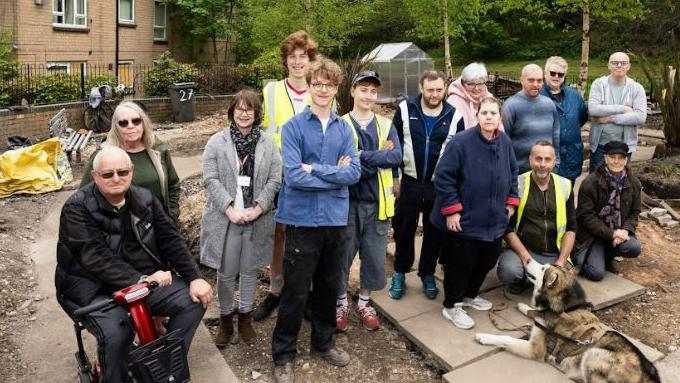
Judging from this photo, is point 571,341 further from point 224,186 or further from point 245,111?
point 245,111

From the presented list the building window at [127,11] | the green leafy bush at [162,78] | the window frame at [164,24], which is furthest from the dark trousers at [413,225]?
the window frame at [164,24]

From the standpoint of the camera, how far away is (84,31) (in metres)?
17.9

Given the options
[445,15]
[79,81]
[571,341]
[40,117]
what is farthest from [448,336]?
[445,15]

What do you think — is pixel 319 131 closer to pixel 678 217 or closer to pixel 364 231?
pixel 364 231

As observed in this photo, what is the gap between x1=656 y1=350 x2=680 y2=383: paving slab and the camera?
11.9 feet

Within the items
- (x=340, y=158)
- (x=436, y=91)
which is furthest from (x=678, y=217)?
(x=340, y=158)

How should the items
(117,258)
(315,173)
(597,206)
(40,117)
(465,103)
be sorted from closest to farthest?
(117,258) → (315,173) → (465,103) → (597,206) → (40,117)

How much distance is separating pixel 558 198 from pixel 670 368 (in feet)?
4.62

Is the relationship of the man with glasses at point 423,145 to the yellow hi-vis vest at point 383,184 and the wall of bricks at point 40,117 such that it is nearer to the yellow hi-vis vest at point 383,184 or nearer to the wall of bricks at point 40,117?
the yellow hi-vis vest at point 383,184

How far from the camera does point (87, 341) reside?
4027 mm

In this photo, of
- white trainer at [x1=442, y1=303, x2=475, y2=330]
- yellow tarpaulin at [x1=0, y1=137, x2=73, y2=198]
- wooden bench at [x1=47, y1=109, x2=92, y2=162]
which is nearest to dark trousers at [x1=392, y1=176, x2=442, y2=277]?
white trainer at [x1=442, y1=303, x2=475, y2=330]

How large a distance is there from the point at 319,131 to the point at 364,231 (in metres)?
0.89

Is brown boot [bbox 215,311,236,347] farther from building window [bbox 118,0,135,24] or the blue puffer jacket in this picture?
building window [bbox 118,0,135,24]

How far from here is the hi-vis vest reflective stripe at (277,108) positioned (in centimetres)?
412
